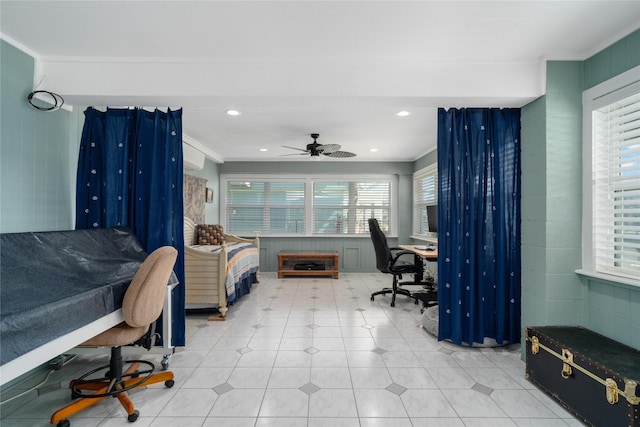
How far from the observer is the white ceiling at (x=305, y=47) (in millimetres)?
1791

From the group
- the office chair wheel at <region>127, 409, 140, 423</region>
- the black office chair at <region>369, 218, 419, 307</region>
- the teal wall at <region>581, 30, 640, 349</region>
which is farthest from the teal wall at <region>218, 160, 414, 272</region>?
the office chair wheel at <region>127, 409, 140, 423</region>

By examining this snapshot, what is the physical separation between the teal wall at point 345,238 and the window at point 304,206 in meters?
0.18

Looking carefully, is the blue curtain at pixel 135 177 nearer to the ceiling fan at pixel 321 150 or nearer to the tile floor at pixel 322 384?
the tile floor at pixel 322 384

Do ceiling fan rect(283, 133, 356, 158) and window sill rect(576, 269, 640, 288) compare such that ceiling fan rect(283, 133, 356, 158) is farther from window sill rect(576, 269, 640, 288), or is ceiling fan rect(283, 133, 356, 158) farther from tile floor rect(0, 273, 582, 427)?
window sill rect(576, 269, 640, 288)

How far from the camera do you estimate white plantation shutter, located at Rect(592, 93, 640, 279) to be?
1.95m

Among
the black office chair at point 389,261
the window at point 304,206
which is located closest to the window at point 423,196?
the window at point 304,206

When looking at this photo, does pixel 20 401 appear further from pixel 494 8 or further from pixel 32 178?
pixel 494 8

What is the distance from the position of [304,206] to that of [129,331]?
4.80 metres

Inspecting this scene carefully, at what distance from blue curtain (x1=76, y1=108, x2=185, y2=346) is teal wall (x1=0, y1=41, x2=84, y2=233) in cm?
12

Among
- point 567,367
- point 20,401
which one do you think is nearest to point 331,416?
point 567,367

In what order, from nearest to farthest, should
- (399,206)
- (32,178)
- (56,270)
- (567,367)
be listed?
(56,270), (567,367), (32,178), (399,206)

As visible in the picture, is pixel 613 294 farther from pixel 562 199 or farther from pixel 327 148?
pixel 327 148

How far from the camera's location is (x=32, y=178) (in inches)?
88.0

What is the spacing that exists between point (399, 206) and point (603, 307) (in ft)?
14.2
